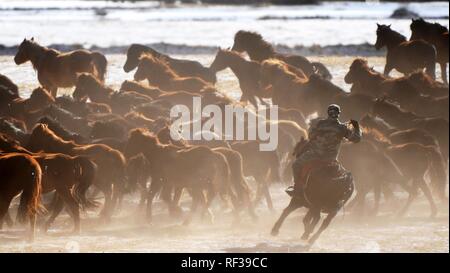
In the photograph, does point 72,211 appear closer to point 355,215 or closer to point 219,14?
point 355,215

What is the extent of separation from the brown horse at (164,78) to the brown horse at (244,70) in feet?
6.14

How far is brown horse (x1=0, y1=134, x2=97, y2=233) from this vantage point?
1098cm

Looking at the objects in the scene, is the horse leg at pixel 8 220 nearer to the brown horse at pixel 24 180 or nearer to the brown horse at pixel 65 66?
the brown horse at pixel 24 180

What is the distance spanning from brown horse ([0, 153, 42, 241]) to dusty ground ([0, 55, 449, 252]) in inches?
16.8

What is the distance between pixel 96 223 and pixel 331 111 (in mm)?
4302

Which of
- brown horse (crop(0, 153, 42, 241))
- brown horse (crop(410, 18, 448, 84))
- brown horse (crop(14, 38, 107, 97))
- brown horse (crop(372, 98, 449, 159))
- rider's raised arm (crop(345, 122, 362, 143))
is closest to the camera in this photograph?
rider's raised arm (crop(345, 122, 362, 143))

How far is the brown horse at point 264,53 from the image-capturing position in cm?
2227

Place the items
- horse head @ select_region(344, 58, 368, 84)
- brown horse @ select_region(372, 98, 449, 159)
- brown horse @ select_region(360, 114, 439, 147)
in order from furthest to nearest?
horse head @ select_region(344, 58, 368, 84), brown horse @ select_region(372, 98, 449, 159), brown horse @ select_region(360, 114, 439, 147)

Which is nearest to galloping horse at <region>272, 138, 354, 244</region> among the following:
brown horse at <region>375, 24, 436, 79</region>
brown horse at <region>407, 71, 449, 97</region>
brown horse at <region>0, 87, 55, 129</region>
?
brown horse at <region>0, 87, 55, 129</region>

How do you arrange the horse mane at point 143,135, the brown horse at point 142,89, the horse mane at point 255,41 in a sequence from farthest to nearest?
1. the horse mane at point 255,41
2. the brown horse at point 142,89
3. the horse mane at point 143,135

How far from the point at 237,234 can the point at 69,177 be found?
8.68 ft

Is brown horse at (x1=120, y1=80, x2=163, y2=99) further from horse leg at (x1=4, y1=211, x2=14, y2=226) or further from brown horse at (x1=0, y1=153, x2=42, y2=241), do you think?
brown horse at (x1=0, y1=153, x2=42, y2=241)

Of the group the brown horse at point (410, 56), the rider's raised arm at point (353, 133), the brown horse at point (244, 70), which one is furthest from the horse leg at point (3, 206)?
the brown horse at point (410, 56)

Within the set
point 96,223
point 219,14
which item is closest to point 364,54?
point 96,223
